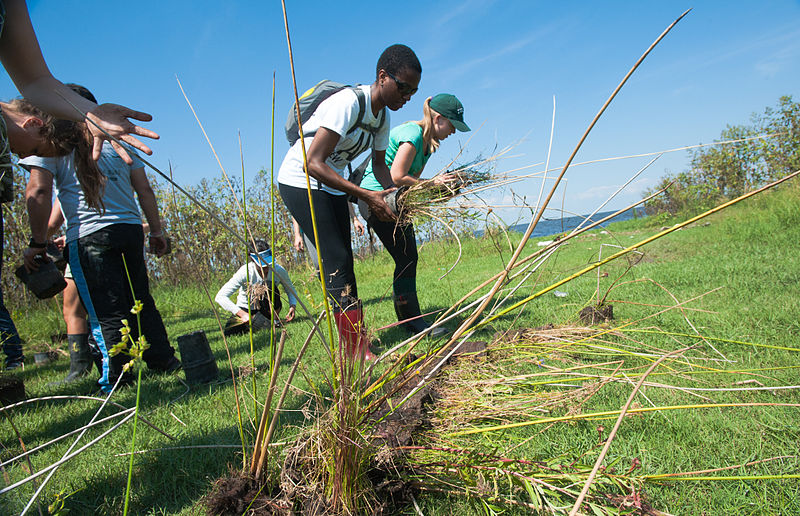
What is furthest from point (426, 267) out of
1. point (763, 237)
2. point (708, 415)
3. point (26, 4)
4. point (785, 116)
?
point (785, 116)

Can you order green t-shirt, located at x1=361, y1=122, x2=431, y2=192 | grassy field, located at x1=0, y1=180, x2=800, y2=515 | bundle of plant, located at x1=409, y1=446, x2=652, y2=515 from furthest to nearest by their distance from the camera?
1. green t-shirt, located at x1=361, y1=122, x2=431, y2=192
2. grassy field, located at x1=0, y1=180, x2=800, y2=515
3. bundle of plant, located at x1=409, y1=446, x2=652, y2=515

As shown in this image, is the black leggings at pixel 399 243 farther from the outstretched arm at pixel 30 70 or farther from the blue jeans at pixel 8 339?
the blue jeans at pixel 8 339

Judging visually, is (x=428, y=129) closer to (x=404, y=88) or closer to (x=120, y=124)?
(x=404, y=88)

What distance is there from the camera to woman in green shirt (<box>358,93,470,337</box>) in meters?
3.09

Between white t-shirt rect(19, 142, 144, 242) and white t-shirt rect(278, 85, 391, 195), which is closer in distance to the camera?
white t-shirt rect(278, 85, 391, 195)

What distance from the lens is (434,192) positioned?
2648mm

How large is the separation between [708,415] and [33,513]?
2.43 metres

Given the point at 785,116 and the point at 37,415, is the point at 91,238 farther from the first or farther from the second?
the point at 785,116

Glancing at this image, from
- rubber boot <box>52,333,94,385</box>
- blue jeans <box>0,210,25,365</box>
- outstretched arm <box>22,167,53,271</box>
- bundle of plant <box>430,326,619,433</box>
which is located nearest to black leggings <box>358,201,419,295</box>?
bundle of plant <box>430,326,619,433</box>

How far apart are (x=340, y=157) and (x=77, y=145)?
1.55 meters

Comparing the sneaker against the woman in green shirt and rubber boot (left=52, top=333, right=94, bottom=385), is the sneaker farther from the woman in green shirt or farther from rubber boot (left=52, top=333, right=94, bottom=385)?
the woman in green shirt

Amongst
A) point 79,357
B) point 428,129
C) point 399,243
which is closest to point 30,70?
point 399,243

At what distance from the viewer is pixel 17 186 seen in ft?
21.1

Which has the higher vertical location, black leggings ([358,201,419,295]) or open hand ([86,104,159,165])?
open hand ([86,104,159,165])
